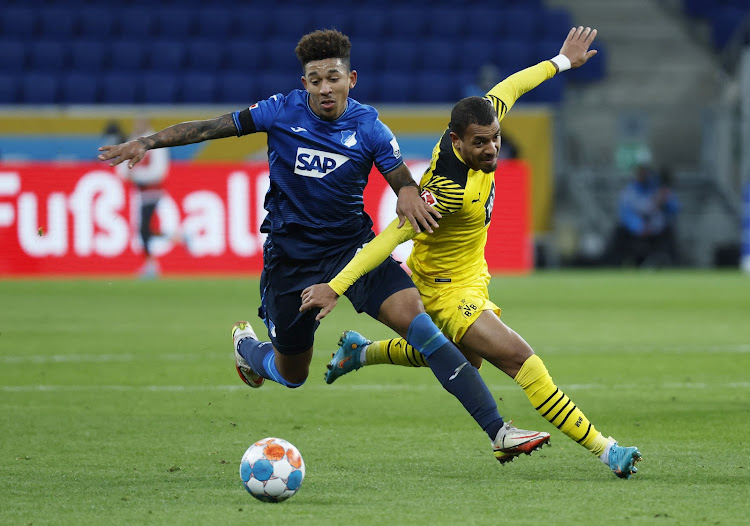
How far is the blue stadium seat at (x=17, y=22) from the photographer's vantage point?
2141 centimetres

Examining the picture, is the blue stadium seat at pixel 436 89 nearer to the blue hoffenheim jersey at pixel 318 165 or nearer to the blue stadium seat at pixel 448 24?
the blue stadium seat at pixel 448 24

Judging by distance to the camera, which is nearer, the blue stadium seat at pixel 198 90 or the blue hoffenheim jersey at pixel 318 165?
the blue hoffenheim jersey at pixel 318 165

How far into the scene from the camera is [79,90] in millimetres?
20500

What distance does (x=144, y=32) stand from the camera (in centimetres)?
2170

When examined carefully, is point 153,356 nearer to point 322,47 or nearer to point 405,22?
point 322,47

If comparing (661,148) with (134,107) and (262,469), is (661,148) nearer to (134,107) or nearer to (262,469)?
(134,107)

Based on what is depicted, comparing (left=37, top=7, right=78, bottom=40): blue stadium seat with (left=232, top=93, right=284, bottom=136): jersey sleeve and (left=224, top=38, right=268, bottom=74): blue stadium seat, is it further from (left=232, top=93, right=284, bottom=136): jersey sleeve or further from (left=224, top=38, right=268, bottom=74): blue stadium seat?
(left=232, top=93, right=284, bottom=136): jersey sleeve

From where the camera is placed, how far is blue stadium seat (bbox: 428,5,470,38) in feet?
73.3

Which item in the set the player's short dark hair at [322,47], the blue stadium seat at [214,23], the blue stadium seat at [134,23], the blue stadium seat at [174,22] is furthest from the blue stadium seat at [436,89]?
the player's short dark hair at [322,47]

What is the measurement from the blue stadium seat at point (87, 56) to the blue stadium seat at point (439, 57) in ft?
18.1

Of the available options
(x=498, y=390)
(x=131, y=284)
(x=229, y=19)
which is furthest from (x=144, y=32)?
(x=498, y=390)

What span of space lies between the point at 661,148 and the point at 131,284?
10.5m

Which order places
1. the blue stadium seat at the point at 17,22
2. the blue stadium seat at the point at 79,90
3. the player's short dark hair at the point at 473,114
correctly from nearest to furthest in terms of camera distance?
the player's short dark hair at the point at 473,114, the blue stadium seat at the point at 79,90, the blue stadium seat at the point at 17,22

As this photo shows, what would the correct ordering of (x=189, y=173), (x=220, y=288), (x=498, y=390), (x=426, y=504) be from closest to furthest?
(x=426, y=504) < (x=498, y=390) < (x=220, y=288) < (x=189, y=173)
